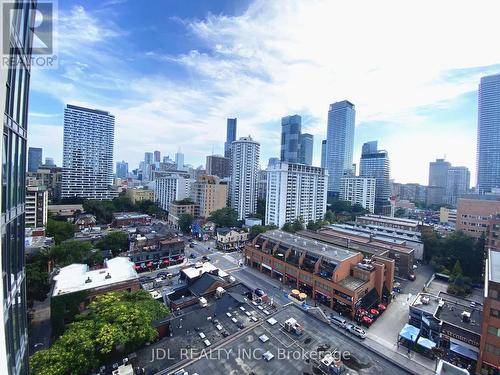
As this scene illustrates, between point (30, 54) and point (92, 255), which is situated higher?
point (30, 54)

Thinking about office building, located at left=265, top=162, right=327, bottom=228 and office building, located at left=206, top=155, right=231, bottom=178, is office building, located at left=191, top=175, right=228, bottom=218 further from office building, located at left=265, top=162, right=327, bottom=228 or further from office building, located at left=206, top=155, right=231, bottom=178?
office building, located at left=206, top=155, right=231, bottom=178

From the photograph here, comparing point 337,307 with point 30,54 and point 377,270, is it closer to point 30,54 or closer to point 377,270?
point 377,270

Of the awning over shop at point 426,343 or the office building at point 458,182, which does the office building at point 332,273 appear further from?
the office building at point 458,182

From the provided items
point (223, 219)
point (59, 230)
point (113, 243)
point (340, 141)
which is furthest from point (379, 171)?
point (59, 230)

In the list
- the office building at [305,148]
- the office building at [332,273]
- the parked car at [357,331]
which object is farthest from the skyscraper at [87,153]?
the office building at [305,148]

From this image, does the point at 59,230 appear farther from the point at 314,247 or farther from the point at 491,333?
the point at 491,333

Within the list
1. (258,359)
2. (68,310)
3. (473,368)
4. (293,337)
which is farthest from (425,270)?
(68,310)
